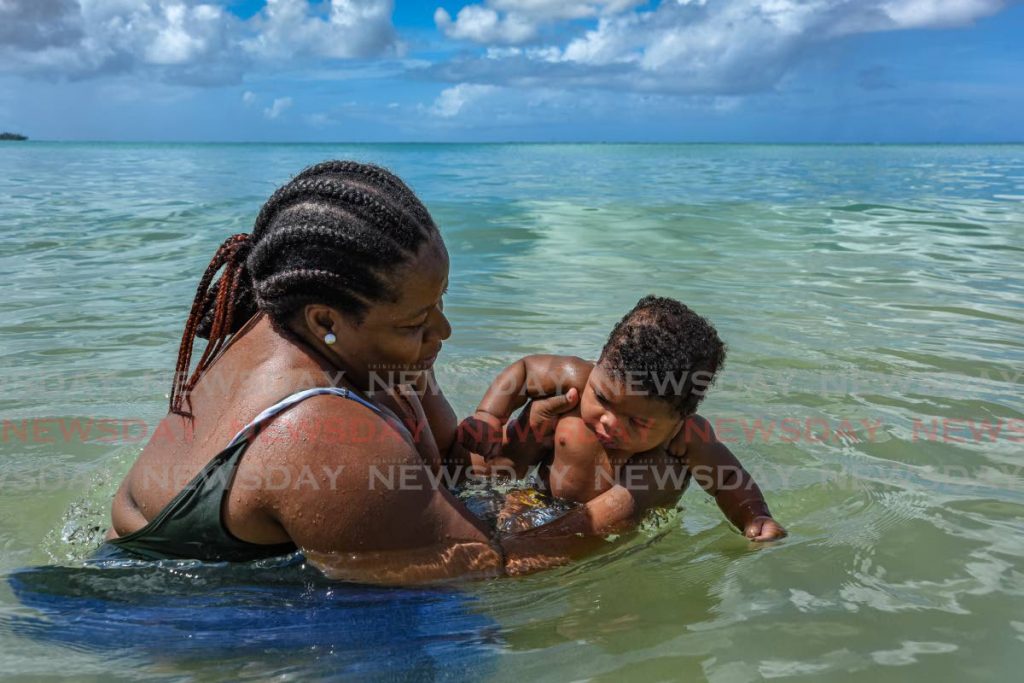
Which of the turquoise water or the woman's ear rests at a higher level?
the woman's ear

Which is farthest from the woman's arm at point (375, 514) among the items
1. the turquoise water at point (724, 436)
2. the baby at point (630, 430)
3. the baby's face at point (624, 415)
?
the baby's face at point (624, 415)

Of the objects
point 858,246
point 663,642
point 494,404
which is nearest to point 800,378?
point 494,404

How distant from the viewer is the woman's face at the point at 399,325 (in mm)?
2236

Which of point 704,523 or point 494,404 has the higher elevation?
point 494,404

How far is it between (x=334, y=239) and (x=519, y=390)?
152cm

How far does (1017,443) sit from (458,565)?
9.84 ft

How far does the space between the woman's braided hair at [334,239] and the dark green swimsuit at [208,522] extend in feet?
0.82

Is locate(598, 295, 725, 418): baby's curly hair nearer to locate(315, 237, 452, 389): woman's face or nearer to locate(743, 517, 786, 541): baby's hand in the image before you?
Answer: locate(743, 517, 786, 541): baby's hand

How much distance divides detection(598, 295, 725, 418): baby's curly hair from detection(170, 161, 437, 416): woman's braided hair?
1029 millimetres

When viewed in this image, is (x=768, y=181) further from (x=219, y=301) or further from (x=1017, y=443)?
(x=219, y=301)

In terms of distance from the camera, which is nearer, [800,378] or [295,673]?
[295,673]

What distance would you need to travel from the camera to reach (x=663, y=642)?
2.50 m

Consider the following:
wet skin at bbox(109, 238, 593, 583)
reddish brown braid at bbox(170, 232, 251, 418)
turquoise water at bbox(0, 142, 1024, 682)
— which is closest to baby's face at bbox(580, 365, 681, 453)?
turquoise water at bbox(0, 142, 1024, 682)

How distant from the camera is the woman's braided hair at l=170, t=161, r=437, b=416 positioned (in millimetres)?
2152
